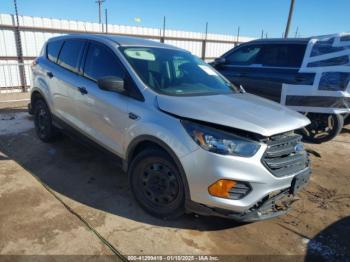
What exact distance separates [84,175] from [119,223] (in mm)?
1297

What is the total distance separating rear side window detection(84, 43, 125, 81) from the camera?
349cm

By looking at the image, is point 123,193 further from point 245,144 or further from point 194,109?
point 245,144

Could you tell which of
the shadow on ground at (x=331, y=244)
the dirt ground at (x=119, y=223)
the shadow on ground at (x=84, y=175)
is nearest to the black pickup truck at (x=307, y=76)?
the dirt ground at (x=119, y=223)

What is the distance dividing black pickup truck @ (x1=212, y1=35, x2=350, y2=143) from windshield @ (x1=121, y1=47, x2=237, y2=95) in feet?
7.65

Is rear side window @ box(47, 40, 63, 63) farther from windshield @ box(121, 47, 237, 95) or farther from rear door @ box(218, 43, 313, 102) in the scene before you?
rear door @ box(218, 43, 313, 102)

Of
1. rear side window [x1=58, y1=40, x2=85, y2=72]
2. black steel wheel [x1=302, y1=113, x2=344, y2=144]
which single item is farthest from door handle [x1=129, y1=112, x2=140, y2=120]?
black steel wheel [x1=302, y1=113, x2=344, y2=144]

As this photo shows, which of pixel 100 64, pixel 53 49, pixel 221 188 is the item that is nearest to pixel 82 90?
pixel 100 64

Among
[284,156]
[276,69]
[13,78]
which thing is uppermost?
[276,69]

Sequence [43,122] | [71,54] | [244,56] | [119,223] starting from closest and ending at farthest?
1. [119,223]
2. [71,54]
3. [43,122]
4. [244,56]

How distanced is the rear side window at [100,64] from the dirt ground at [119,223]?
4.60 ft

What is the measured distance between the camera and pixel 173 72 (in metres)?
3.65

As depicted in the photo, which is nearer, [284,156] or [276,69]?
[284,156]

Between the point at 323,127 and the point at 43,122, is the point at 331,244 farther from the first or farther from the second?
the point at 43,122

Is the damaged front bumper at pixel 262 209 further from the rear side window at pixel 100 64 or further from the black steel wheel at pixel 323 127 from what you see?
the black steel wheel at pixel 323 127
